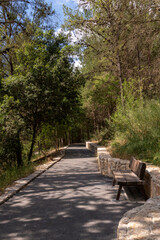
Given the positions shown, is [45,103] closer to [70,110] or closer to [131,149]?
[70,110]

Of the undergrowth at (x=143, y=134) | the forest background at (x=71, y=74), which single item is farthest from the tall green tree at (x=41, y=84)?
the undergrowth at (x=143, y=134)

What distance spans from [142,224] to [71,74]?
624 inches

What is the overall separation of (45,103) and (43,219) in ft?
36.8

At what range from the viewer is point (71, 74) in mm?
17984

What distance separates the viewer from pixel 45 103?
49.9 feet

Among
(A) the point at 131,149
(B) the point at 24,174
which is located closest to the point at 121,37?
(A) the point at 131,149

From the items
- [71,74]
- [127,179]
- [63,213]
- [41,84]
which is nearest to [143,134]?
A: [127,179]

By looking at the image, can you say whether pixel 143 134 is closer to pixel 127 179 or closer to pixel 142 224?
pixel 127 179

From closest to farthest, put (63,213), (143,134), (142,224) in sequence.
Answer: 1. (142,224)
2. (63,213)
3. (143,134)

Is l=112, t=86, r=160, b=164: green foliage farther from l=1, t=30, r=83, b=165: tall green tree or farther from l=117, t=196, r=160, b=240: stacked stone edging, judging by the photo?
l=1, t=30, r=83, b=165: tall green tree

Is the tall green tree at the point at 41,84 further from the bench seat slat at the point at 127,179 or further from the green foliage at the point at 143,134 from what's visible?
the bench seat slat at the point at 127,179

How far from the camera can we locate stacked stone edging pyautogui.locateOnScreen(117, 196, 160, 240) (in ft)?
8.95

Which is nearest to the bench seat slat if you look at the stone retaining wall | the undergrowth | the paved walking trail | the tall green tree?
the paved walking trail

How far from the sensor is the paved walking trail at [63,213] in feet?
12.8
